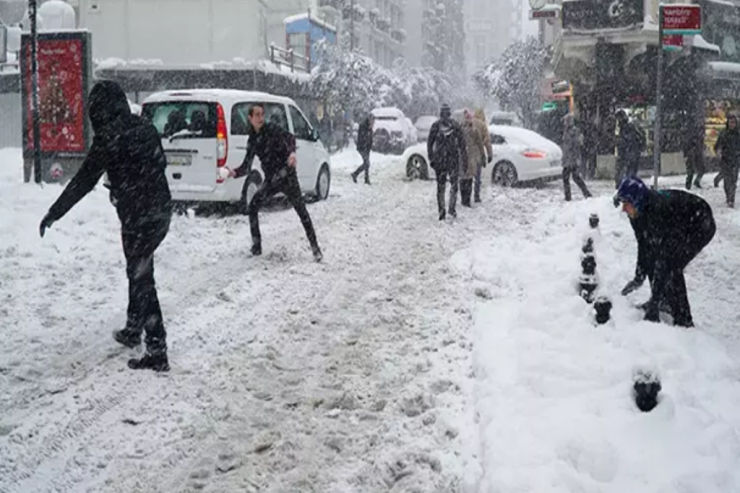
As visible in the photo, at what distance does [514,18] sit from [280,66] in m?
139

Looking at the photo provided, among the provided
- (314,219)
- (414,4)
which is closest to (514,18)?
(414,4)

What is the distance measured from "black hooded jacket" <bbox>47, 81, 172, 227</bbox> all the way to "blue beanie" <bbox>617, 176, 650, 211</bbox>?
341 centimetres

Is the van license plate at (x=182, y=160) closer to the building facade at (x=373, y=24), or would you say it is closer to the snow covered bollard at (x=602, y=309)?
the snow covered bollard at (x=602, y=309)

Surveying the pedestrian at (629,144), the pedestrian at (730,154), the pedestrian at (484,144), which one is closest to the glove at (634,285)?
the pedestrian at (484,144)

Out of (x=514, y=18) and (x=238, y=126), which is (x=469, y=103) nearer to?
(x=238, y=126)

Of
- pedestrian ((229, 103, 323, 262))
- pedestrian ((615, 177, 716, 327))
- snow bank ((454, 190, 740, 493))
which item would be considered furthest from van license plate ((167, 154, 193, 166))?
pedestrian ((615, 177, 716, 327))

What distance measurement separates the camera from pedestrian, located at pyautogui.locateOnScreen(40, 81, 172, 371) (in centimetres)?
523

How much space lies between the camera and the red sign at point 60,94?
14820mm

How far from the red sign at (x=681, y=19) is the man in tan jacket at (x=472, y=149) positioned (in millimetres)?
4266

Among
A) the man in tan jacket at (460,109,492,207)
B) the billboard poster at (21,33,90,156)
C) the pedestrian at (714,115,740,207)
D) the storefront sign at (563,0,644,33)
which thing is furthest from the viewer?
the storefront sign at (563,0,644,33)

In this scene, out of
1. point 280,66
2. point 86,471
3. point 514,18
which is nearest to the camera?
point 86,471

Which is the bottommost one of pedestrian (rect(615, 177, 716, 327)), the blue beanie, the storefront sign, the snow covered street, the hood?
the snow covered street

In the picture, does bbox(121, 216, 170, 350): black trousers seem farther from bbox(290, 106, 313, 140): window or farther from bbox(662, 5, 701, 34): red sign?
bbox(290, 106, 313, 140): window

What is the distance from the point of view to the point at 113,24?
35.3m
